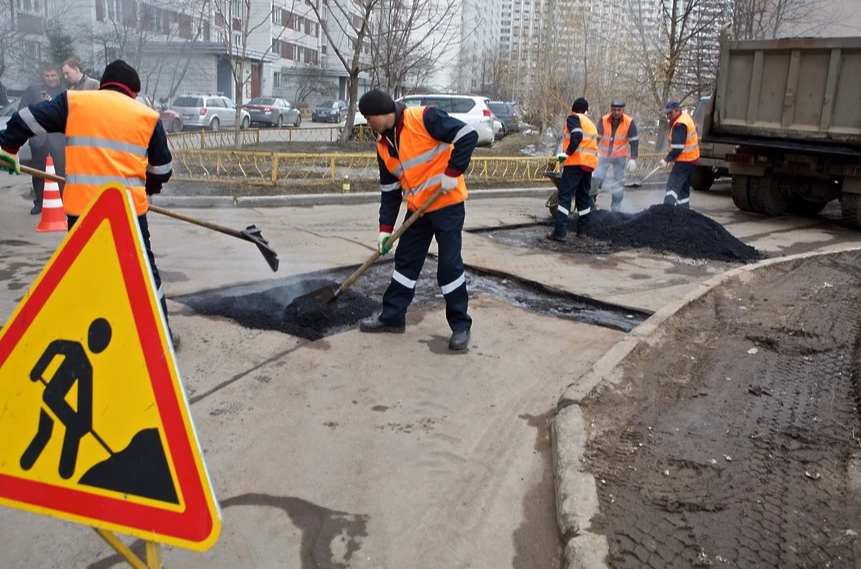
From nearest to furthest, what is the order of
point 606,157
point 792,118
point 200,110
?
point 792,118, point 606,157, point 200,110

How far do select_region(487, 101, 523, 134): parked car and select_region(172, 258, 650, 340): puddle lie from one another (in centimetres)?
2124

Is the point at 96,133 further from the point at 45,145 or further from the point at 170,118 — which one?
the point at 170,118

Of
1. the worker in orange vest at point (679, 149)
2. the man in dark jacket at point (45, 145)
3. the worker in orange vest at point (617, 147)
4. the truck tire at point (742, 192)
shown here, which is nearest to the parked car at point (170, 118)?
the man in dark jacket at point (45, 145)

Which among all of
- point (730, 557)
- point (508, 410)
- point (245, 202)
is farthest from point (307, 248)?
point (730, 557)

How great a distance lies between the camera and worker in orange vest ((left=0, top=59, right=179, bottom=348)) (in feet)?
12.7

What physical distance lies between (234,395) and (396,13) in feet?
50.5

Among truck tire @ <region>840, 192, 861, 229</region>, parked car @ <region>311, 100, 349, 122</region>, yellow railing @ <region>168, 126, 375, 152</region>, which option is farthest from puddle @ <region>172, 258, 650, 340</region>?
parked car @ <region>311, 100, 349, 122</region>

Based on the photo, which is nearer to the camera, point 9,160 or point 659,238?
point 9,160

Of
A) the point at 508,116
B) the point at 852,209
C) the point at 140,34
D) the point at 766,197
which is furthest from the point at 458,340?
the point at 508,116

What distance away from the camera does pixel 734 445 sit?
355cm

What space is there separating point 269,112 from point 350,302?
1145 inches

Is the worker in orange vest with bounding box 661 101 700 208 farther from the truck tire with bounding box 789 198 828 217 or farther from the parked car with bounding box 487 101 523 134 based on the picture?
the parked car with bounding box 487 101 523 134

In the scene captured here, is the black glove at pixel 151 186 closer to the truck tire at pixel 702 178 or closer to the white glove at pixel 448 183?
the white glove at pixel 448 183

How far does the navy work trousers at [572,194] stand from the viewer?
845 centimetres
